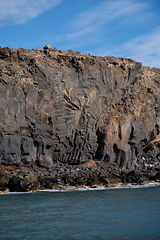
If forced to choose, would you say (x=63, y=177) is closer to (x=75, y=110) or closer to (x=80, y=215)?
(x=75, y=110)

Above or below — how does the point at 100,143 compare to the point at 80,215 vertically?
above

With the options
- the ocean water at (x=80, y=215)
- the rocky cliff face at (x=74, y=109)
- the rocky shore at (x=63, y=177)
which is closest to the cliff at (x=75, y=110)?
the rocky cliff face at (x=74, y=109)

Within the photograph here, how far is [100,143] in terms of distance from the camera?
33.2m

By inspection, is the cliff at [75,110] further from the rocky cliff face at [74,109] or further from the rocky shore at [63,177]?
the rocky shore at [63,177]

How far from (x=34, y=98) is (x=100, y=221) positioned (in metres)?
16.9

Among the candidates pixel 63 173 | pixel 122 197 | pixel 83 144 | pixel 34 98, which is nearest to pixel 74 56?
pixel 34 98

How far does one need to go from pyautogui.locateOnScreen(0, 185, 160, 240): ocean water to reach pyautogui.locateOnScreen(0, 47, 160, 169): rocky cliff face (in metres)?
7.38

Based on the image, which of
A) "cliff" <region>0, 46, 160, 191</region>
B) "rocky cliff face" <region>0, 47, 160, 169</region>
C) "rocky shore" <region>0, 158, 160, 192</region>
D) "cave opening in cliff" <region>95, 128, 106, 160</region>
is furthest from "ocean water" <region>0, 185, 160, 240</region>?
"cave opening in cliff" <region>95, 128, 106, 160</region>

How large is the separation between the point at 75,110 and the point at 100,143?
15.8 ft

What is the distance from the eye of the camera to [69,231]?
44.0ft

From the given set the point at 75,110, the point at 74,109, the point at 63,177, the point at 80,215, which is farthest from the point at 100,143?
the point at 80,215

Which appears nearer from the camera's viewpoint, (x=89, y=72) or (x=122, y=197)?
(x=122, y=197)

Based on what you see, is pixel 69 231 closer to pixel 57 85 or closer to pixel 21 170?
pixel 21 170

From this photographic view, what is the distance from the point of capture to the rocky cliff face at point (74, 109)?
92.3ft
